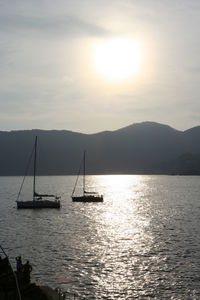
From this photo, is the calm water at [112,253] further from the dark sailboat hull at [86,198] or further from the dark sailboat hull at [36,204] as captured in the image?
the dark sailboat hull at [86,198]

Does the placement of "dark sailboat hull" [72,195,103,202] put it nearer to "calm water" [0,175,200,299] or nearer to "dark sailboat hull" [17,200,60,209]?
"dark sailboat hull" [17,200,60,209]

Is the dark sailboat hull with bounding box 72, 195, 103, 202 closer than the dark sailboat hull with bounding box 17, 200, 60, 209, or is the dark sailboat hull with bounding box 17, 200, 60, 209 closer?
the dark sailboat hull with bounding box 17, 200, 60, 209

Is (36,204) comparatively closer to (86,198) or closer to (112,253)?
(86,198)

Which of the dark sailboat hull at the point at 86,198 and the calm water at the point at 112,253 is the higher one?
the dark sailboat hull at the point at 86,198

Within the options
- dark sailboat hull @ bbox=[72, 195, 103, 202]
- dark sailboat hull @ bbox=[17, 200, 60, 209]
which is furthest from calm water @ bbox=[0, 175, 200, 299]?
dark sailboat hull @ bbox=[72, 195, 103, 202]

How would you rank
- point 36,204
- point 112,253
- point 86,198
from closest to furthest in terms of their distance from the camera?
point 112,253
point 36,204
point 86,198

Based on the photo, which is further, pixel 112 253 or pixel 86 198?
pixel 86 198

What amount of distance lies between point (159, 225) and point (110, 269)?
4610 centimetres

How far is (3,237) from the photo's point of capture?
3004 inches

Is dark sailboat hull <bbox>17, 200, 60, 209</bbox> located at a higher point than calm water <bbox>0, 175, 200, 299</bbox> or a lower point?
higher

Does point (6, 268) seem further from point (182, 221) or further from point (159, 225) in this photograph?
point (182, 221)

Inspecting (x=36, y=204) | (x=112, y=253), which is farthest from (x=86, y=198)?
(x=112, y=253)

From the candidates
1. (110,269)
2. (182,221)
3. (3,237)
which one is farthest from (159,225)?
(110,269)

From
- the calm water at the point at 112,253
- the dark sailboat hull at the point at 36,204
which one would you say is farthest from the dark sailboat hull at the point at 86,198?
the calm water at the point at 112,253
